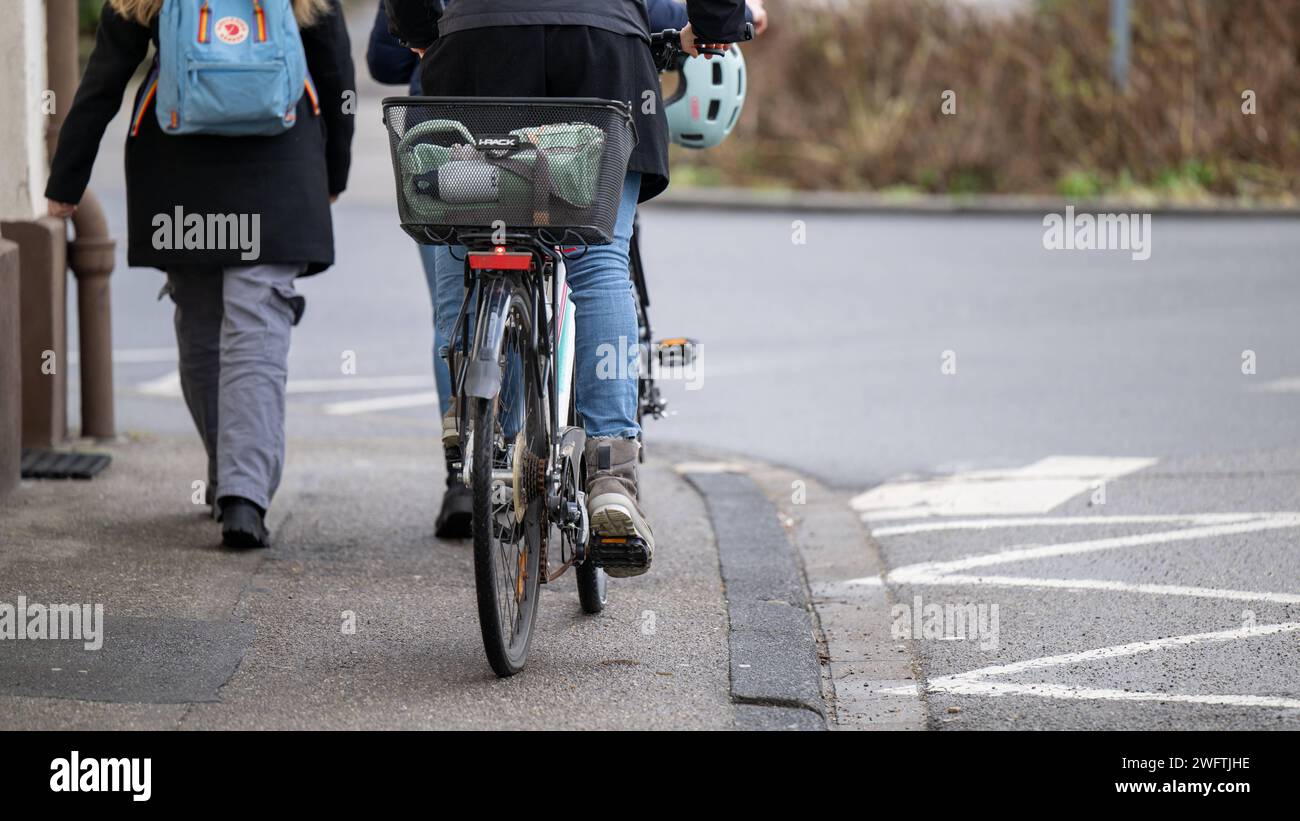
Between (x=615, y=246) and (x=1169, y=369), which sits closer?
(x=615, y=246)

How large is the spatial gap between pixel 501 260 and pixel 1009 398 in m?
5.17

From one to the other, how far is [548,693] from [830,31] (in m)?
17.7

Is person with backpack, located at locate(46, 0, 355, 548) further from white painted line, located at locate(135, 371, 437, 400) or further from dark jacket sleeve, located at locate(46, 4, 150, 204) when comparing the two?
white painted line, located at locate(135, 371, 437, 400)

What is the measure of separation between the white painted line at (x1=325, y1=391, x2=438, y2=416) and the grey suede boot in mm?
4276

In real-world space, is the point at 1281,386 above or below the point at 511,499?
below

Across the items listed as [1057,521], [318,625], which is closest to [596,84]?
[318,625]

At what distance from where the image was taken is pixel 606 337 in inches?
176

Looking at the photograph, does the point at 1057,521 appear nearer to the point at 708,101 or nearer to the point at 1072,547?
the point at 1072,547

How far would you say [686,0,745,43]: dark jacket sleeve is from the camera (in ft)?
14.8

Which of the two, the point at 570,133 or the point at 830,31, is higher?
the point at 830,31

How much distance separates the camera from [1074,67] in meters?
19.8

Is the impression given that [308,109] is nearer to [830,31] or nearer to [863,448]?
[863,448]

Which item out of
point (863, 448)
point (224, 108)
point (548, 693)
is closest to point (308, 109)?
point (224, 108)

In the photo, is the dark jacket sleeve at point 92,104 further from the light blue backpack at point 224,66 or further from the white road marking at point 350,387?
the white road marking at point 350,387
